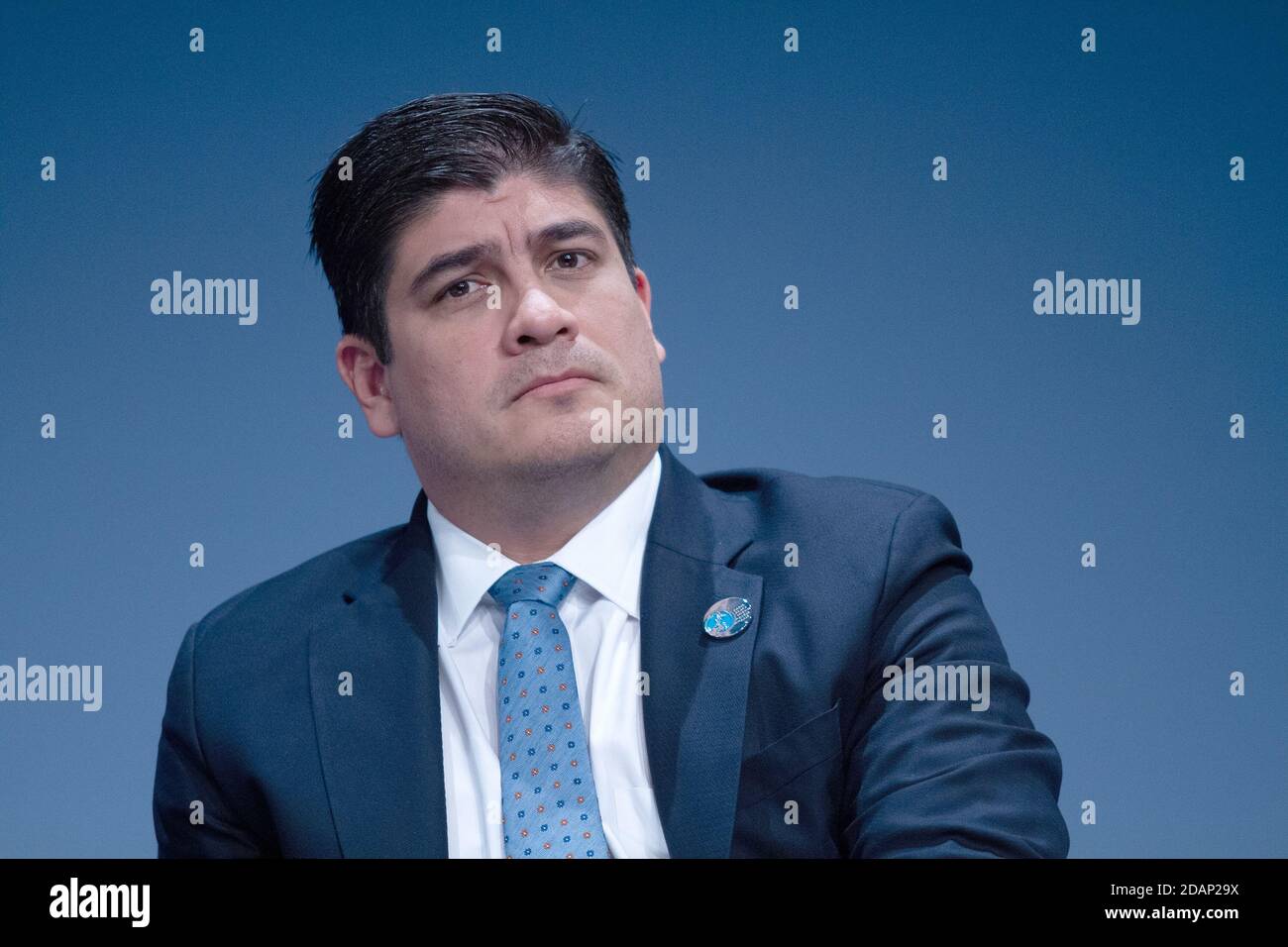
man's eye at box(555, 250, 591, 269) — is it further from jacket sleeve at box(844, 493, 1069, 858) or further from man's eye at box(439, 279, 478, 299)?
jacket sleeve at box(844, 493, 1069, 858)

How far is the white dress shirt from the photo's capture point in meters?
2.20

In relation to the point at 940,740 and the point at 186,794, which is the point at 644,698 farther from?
the point at 186,794

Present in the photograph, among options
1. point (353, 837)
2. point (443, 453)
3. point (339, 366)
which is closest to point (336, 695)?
point (353, 837)

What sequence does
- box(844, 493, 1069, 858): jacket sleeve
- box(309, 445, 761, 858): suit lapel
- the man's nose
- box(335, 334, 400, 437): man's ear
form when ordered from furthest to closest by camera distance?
box(335, 334, 400, 437): man's ear < the man's nose < box(309, 445, 761, 858): suit lapel < box(844, 493, 1069, 858): jacket sleeve

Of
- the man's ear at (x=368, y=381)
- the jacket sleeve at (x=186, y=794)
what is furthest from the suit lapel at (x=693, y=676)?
the jacket sleeve at (x=186, y=794)

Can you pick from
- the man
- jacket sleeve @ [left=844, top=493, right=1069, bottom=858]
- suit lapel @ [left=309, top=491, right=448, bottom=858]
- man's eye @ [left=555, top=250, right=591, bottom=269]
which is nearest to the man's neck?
the man

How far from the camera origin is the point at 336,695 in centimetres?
233

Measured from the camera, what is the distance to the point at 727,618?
2258mm

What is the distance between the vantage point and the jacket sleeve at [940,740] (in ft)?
6.72

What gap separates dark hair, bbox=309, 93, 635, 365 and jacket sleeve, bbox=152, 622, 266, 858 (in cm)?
66

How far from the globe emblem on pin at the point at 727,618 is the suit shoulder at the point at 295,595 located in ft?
2.04

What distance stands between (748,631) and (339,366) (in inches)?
36.3
